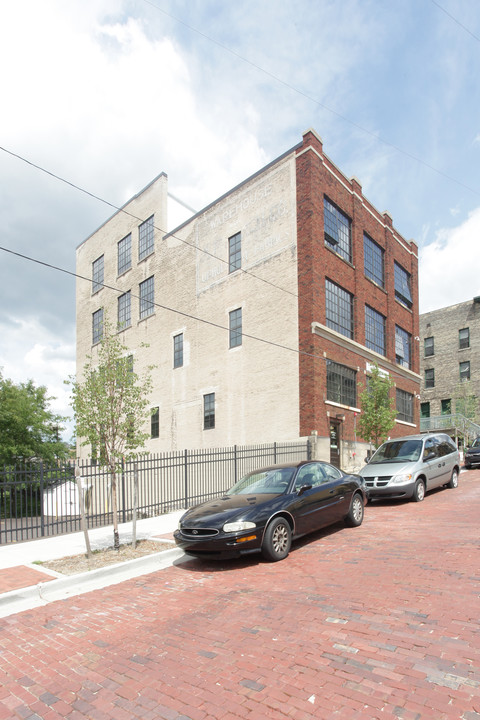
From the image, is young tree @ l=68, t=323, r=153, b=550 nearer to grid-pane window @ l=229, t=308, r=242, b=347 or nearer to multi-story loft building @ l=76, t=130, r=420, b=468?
multi-story loft building @ l=76, t=130, r=420, b=468

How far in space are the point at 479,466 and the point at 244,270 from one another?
1455 centimetres

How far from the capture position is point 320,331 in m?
21.1

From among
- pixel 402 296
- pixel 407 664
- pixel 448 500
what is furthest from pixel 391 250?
pixel 407 664

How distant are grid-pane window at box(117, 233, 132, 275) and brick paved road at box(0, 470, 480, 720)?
94.2ft

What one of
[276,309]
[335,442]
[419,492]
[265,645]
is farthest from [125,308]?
[265,645]

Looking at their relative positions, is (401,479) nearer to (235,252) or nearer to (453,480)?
(453,480)

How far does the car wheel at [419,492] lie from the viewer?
13.1 m

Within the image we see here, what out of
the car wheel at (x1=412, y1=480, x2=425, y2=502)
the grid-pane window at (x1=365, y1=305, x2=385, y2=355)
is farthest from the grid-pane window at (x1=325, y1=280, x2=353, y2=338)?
the car wheel at (x1=412, y1=480, x2=425, y2=502)

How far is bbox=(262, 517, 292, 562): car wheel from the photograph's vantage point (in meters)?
7.55

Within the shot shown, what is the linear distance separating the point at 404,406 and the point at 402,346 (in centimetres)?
360

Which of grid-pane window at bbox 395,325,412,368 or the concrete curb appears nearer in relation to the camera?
the concrete curb

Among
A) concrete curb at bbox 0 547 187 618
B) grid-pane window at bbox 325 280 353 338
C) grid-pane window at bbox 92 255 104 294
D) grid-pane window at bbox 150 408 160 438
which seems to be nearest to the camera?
concrete curb at bbox 0 547 187 618

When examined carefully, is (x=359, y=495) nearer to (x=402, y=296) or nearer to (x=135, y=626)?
(x=135, y=626)

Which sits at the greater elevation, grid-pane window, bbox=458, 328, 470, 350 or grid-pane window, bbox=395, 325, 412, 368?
grid-pane window, bbox=458, 328, 470, 350
